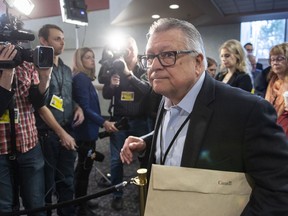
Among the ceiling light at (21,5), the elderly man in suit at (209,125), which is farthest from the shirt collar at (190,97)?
the ceiling light at (21,5)

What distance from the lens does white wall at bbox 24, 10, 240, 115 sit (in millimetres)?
6637

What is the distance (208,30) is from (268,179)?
259 inches

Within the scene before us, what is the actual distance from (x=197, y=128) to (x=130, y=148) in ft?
1.22

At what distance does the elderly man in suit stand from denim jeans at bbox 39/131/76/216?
113 cm

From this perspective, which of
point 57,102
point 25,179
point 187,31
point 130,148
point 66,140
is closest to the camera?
point 187,31

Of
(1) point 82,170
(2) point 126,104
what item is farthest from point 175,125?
(1) point 82,170

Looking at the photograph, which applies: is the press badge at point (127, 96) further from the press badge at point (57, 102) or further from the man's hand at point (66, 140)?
the man's hand at point (66, 140)

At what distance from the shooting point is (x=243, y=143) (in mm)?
792

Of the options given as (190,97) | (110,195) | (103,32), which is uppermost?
(103,32)

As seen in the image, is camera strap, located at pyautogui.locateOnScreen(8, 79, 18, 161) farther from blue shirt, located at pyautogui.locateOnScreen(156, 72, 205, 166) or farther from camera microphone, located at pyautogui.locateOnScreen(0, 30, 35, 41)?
blue shirt, located at pyautogui.locateOnScreen(156, 72, 205, 166)

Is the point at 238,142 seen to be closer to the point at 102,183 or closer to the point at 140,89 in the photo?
the point at 140,89

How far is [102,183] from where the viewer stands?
306 centimetres

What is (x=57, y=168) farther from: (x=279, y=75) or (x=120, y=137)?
(x=279, y=75)

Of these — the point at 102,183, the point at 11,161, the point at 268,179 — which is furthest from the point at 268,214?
the point at 102,183
